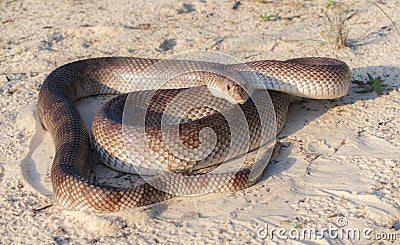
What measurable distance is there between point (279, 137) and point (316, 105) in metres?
1.07

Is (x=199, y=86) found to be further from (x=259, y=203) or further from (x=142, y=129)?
(x=259, y=203)

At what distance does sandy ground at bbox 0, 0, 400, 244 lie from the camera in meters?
5.48

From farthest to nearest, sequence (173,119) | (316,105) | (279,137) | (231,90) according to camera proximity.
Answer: (316,105)
(173,119)
(279,137)
(231,90)

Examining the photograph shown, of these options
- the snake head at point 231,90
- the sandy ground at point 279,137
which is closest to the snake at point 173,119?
the snake head at point 231,90

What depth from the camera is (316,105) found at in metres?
7.88

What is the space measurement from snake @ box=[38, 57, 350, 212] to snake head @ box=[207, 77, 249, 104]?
1 centimetres

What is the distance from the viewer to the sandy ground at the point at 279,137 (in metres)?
5.48

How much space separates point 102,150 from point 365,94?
3.77m

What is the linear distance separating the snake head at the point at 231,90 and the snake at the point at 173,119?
1 cm

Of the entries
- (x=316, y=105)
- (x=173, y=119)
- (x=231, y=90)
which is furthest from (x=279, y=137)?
(x=173, y=119)

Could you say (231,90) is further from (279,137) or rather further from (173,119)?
(173,119)

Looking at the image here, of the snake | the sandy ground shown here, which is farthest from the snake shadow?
the snake

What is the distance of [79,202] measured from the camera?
A: 5758 mm

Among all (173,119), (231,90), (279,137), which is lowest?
(173,119)
